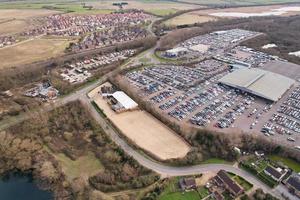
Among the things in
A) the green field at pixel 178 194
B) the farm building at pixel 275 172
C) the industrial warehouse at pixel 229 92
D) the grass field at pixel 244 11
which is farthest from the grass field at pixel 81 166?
the grass field at pixel 244 11

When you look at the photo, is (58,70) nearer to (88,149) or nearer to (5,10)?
(88,149)

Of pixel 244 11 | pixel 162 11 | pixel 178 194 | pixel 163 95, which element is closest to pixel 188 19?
pixel 162 11

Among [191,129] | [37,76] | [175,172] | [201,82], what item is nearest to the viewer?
[175,172]

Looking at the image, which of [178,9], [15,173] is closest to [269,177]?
[15,173]

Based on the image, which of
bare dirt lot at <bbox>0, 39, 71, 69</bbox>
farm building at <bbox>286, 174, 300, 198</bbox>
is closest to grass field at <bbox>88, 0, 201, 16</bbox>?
bare dirt lot at <bbox>0, 39, 71, 69</bbox>

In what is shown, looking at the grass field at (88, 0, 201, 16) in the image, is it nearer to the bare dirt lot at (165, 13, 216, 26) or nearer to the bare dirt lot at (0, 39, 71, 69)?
the bare dirt lot at (165, 13, 216, 26)
